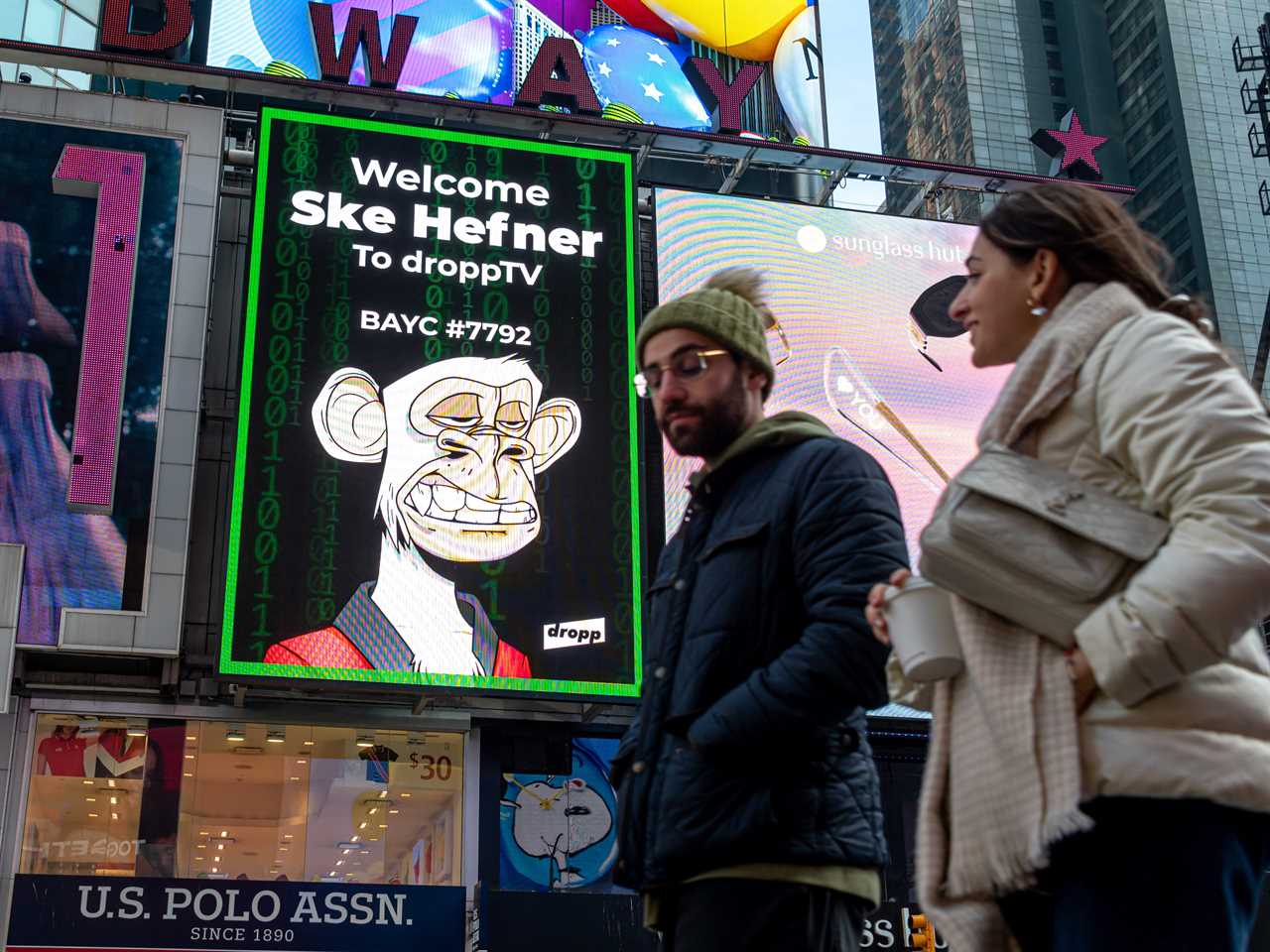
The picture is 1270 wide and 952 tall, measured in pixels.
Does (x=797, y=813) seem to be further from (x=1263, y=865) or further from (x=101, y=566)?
(x=101, y=566)

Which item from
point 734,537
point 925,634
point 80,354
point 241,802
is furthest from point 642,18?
point 925,634

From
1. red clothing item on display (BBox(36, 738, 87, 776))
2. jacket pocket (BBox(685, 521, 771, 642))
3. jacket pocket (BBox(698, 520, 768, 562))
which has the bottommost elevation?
jacket pocket (BBox(685, 521, 771, 642))

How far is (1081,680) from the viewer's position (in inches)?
92.4

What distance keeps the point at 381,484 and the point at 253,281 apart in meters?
2.68

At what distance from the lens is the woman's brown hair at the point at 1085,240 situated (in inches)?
107

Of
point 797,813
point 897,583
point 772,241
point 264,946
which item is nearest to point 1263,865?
point 897,583

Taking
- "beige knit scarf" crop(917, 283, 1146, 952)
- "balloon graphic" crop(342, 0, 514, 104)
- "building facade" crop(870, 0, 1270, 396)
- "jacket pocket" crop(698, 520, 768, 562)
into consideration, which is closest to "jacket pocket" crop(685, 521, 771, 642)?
"jacket pocket" crop(698, 520, 768, 562)

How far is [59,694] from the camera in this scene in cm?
1532

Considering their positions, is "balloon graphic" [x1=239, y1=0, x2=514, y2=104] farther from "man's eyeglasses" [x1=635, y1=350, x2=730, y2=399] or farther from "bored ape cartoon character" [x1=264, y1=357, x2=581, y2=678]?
"man's eyeglasses" [x1=635, y1=350, x2=730, y2=399]

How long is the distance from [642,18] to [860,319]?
8.05m

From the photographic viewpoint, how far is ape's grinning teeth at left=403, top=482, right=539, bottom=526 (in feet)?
49.8

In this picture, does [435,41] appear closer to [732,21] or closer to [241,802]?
[732,21]

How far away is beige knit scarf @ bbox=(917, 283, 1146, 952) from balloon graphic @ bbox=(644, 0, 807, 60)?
A: 22147mm

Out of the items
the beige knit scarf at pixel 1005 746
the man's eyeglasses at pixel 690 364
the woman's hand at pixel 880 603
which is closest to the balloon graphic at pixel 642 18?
the man's eyeglasses at pixel 690 364
